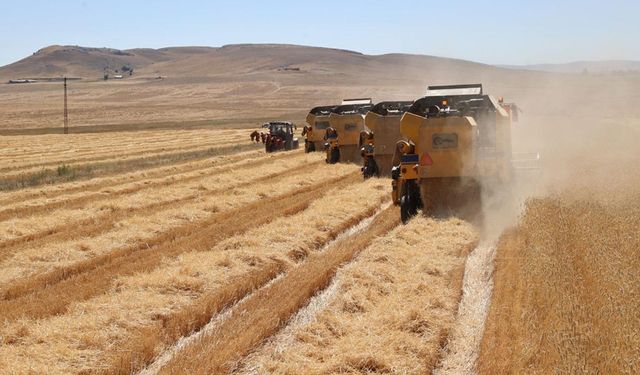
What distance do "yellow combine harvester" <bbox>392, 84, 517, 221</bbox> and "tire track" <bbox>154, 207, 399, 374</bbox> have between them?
2742 mm

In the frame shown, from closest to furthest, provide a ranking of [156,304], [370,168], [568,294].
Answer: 1. [568,294]
2. [156,304]
3. [370,168]

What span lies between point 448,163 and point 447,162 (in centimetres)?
3

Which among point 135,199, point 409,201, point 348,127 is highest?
point 348,127

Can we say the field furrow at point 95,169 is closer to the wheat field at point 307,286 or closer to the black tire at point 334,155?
the wheat field at point 307,286

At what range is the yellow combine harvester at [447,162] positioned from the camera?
1457 cm

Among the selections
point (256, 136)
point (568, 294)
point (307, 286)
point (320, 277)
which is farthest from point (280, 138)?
point (568, 294)

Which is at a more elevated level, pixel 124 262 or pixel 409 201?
pixel 409 201

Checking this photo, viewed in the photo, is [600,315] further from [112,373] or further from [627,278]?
[112,373]

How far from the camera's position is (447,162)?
14609mm

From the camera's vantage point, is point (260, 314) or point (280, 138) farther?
point (280, 138)

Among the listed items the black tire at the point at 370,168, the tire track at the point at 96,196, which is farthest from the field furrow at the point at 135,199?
the black tire at the point at 370,168

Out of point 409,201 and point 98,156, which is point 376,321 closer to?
point 409,201

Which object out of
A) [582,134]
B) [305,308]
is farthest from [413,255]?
[582,134]

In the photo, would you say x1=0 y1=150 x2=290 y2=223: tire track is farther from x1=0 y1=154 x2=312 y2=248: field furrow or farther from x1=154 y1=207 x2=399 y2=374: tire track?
x1=154 y1=207 x2=399 y2=374: tire track
